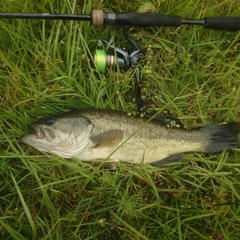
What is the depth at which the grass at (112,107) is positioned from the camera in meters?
2.99

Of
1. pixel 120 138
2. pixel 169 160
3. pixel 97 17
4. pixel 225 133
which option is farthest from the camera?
pixel 225 133

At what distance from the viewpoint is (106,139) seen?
114 inches

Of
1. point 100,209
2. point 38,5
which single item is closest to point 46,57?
point 38,5

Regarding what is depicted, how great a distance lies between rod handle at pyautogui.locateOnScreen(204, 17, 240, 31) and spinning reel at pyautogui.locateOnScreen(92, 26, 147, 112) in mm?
805

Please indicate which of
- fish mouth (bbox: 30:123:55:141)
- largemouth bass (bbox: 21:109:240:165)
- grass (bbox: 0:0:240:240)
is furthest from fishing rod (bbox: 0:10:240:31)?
fish mouth (bbox: 30:123:55:141)

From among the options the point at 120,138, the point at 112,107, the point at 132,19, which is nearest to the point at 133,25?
the point at 132,19

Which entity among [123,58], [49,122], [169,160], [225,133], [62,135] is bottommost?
[169,160]

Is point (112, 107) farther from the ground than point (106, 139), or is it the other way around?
point (112, 107)

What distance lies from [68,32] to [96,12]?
1.76ft

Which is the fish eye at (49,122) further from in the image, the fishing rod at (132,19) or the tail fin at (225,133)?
the tail fin at (225,133)

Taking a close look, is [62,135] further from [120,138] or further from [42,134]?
[120,138]

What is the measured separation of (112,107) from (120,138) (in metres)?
0.46

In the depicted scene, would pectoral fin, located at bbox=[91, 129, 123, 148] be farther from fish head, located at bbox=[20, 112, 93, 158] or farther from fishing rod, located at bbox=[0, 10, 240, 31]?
fishing rod, located at bbox=[0, 10, 240, 31]

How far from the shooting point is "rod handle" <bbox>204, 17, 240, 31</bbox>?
3.11 meters
